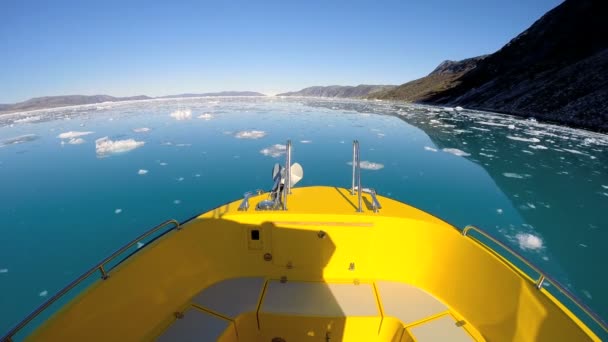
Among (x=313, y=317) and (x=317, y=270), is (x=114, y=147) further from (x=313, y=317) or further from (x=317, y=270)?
(x=313, y=317)

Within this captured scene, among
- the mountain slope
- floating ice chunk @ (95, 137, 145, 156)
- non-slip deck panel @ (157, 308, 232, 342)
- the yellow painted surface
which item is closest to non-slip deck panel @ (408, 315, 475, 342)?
the yellow painted surface

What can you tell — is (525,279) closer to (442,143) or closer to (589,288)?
(589,288)

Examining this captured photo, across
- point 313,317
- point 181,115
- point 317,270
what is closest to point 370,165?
point 317,270

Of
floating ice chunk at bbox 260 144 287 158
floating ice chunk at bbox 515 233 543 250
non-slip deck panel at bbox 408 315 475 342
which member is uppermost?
floating ice chunk at bbox 260 144 287 158

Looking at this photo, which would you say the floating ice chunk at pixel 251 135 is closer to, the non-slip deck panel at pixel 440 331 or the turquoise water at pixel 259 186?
the turquoise water at pixel 259 186

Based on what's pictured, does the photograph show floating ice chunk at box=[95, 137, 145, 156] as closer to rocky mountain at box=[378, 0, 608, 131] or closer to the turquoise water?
the turquoise water

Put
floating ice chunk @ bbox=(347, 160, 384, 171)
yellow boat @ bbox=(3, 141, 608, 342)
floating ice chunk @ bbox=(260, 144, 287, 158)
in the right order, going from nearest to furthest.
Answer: yellow boat @ bbox=(3, 141, 608, 342) → floating ice chunk @ bbox=(347, 160, 384, 171) → floating ice chunk @ bbox=(260, 144, 287, 158)

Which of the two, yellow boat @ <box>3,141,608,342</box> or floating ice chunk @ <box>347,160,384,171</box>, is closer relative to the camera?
yellow boat @ <box>3,141,608,342</box>
